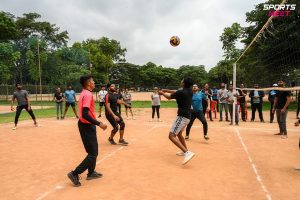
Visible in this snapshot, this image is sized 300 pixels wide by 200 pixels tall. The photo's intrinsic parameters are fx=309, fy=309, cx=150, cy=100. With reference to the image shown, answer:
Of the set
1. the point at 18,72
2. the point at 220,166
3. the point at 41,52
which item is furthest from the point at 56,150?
the point at 18,72

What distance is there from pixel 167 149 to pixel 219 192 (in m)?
3.71

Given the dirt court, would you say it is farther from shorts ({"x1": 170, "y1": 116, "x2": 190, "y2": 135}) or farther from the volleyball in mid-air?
the volleyball in mid-air

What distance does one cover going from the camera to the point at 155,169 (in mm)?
6797

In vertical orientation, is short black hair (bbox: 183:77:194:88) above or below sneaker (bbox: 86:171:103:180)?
above

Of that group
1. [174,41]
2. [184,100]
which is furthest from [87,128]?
[174,41]

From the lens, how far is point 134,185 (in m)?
5.67

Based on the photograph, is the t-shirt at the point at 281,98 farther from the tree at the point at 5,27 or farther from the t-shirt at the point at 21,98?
the tree at the point at 5,27

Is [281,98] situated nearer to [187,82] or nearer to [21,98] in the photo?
[187,82]

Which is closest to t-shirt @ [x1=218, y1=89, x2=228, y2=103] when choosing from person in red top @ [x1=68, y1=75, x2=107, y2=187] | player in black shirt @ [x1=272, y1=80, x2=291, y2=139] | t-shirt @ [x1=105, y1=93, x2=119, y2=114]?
player in black shirt @ [x1=272, y1=80, x2=291, y2=139]

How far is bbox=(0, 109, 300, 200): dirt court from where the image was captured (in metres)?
5.30

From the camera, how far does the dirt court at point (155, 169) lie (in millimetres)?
5305

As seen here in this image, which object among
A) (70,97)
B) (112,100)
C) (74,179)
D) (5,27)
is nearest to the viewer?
(74,179)

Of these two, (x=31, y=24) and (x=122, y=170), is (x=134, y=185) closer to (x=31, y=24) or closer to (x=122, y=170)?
(x=122, y=170)

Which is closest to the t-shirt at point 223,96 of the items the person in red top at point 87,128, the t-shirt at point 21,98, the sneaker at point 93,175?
the t-shirt at point 21,98
